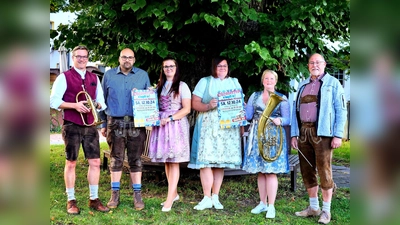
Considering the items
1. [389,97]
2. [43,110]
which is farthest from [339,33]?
[43,110]

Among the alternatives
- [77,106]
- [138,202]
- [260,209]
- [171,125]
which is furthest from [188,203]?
[77,106]

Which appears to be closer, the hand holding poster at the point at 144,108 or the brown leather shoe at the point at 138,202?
the hand holding poster at the point at 144,108

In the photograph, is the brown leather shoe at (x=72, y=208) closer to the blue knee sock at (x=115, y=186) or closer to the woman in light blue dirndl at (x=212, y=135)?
the blue knee sock at (x=115, y=186)

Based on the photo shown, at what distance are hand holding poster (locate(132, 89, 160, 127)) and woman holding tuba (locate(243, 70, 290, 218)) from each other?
1.29 m

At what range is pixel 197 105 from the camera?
202 inches

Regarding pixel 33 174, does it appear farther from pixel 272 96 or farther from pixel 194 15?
pixel 194 15

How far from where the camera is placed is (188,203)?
557 centimetres

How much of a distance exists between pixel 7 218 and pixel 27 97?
15.1 inches

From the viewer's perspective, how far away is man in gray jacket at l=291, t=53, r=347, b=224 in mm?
4520

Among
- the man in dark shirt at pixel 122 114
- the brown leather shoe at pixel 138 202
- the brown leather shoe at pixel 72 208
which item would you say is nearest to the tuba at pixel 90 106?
the man in dark shirt at pixel 122 114

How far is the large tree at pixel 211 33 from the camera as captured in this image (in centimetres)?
546

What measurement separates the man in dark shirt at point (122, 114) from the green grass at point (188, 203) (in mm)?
407

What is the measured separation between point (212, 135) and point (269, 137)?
2.43 ft

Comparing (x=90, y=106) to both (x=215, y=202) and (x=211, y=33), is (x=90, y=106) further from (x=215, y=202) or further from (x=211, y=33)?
(x=211, y=33)
